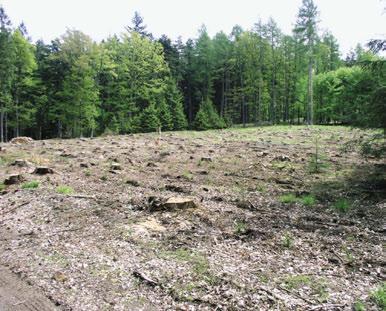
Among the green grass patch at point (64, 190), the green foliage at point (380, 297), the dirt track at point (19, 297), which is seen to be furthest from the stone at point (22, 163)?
the green foliage at point (380, 297)

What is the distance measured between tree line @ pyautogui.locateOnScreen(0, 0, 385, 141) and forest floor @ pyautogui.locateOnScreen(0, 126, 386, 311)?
1770 cm

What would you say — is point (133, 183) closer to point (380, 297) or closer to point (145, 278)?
point (145, 278)

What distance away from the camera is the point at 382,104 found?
29.3ft

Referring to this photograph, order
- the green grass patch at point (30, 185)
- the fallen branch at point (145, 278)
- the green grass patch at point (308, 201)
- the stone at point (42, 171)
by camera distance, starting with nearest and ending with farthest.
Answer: the fallen branch at point (145, 278) → the green grass patch at point (308, 201) → the green grass patch at point (30, 185) → the stone at point (42, 171)

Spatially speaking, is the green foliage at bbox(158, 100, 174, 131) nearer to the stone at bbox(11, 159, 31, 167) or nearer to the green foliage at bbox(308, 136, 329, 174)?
the stone at bbox(11, 159, 31, 167)

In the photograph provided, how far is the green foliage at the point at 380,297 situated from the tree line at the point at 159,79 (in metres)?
22.5

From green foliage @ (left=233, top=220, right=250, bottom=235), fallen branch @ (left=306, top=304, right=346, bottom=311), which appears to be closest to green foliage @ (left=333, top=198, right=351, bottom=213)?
green foliage @ (left=233, top=220, right=250, bottom=235)

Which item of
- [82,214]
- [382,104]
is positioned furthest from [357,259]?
[82,214]

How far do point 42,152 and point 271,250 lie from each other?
15.1 metres

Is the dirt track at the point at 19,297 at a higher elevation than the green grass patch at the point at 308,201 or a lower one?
lower

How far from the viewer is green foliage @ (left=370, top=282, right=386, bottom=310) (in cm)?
445

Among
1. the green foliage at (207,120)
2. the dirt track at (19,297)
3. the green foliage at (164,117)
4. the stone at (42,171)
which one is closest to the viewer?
the dirt track at (19,297)

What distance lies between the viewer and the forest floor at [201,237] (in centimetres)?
486

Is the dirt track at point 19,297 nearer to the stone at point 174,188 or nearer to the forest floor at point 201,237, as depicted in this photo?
the forest floor at point 201,237
